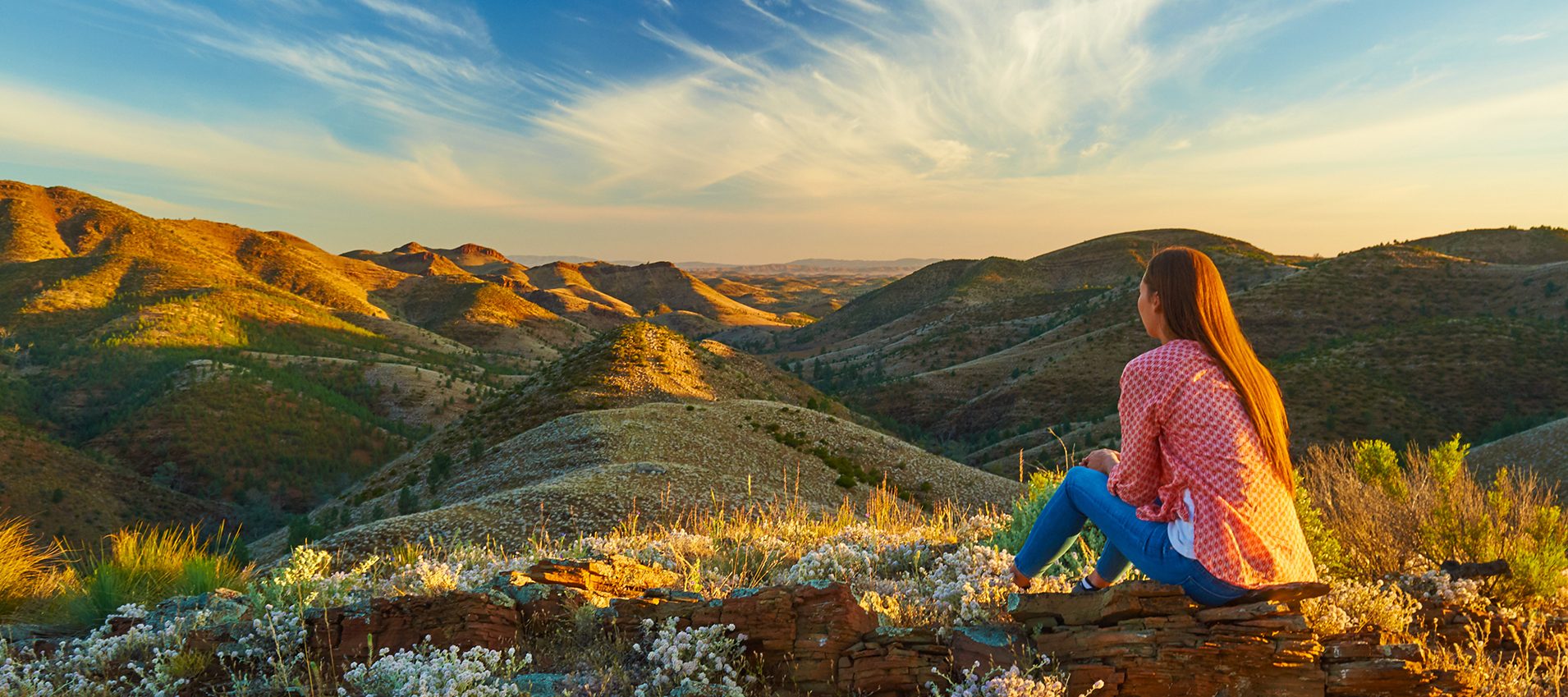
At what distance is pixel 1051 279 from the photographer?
322 ft

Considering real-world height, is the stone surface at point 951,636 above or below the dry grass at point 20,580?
above

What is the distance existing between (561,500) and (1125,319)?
139 ft

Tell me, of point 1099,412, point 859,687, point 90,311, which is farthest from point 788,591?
point 90,311

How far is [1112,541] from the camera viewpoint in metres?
3.54

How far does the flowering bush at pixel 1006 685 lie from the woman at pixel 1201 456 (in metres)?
0.68

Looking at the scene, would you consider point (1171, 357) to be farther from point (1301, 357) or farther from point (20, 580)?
point (1301, 357)

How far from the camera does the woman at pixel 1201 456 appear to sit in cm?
301

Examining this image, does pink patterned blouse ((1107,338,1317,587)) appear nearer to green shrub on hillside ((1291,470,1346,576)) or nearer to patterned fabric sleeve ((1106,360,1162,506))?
patterned fabric sleeve ((1106,360,1162,506))

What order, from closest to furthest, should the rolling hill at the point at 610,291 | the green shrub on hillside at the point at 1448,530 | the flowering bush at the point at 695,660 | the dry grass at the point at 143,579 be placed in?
the flowering bush at the point at 695,660 → the green shrub on hillside at the point at 1448,530 → the dry grass at the point at 143,579 → the rolling hill at the point at 610,291

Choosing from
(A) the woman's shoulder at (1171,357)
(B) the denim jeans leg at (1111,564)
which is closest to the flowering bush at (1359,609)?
(B) the denim jeans leg at (1111,564)

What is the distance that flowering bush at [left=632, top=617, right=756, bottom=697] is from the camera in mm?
3436

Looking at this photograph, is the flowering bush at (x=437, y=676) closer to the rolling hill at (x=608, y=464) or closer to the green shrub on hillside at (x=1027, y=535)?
the green shrub on hillside at (x=1027, y=535)

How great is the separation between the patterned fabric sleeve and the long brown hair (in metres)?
0.29

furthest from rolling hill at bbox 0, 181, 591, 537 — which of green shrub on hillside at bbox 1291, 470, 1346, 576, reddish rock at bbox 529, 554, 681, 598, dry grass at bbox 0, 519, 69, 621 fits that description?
green shrub on hillside at bbox 1291, 470, 1346, 576
